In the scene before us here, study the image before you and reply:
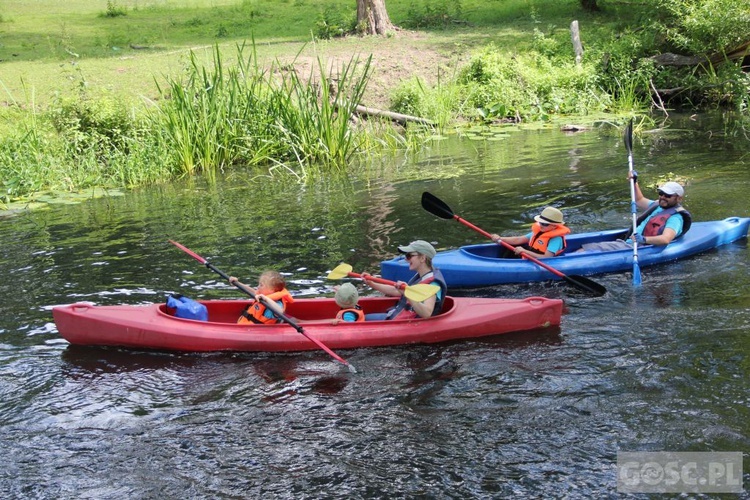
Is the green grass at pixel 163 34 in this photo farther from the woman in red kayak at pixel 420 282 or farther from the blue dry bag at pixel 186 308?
the woman in red kayak at pixel 420 282

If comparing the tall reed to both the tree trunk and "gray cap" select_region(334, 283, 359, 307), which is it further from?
the tree trunk

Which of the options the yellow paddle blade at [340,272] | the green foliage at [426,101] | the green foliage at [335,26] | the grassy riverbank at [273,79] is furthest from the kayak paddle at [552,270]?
the green foliage at [335,26]

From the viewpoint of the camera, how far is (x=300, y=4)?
939 inches

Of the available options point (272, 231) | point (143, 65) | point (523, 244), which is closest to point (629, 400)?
point (523, 244)

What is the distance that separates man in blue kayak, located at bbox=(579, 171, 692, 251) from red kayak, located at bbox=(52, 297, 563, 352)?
1822 millimetres

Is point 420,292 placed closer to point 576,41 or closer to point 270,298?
Answer: point 270,298

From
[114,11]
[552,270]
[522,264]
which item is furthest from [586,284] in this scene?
[114,11]

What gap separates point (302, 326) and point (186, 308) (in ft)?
3.29

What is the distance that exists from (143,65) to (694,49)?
10.8 m

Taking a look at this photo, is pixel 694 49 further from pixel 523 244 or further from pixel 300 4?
pixel 300 4

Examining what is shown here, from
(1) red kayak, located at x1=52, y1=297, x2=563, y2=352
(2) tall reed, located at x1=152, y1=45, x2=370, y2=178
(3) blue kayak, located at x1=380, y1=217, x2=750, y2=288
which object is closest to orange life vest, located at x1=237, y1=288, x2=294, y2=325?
(1) red kayak, located at x1=52, y1=297, x2=563, y2=352

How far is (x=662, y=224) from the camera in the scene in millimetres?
8203

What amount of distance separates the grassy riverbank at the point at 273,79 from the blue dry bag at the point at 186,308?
511cm

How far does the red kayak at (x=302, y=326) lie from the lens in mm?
6441
